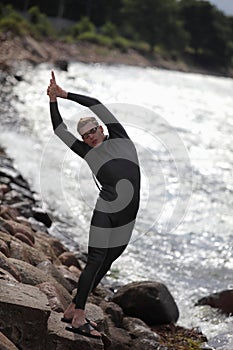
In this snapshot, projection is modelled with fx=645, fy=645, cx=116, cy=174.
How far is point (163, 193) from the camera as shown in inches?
628

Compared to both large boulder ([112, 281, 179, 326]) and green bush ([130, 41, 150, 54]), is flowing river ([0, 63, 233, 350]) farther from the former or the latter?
green bush ([130, 41, 150, 54])

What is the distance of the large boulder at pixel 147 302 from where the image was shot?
26.0 feet

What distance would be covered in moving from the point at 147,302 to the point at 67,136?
3.17 m

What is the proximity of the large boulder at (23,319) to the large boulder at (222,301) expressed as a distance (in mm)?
4426

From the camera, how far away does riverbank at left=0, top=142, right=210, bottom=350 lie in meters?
4.90

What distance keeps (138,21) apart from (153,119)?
6606 centimetres

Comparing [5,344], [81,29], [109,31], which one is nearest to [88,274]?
[5,344]

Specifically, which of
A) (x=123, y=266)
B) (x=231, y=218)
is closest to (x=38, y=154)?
(x=231, y=218)

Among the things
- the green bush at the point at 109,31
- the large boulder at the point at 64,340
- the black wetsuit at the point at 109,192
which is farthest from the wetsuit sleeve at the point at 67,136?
the green bush at the point at 109,31

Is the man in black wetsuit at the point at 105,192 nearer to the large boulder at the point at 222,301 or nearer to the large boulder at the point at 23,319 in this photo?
the large boulder at the point at 23,319

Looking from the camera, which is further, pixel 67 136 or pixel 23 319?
pixel 67 136

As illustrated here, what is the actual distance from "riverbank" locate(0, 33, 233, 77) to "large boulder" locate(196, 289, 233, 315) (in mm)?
25791

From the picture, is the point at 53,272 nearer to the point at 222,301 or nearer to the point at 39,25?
the point at 222,301

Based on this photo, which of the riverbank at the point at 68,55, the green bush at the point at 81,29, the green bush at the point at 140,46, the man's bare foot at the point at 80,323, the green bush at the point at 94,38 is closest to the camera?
the man's bare foot at the point at 80,323
